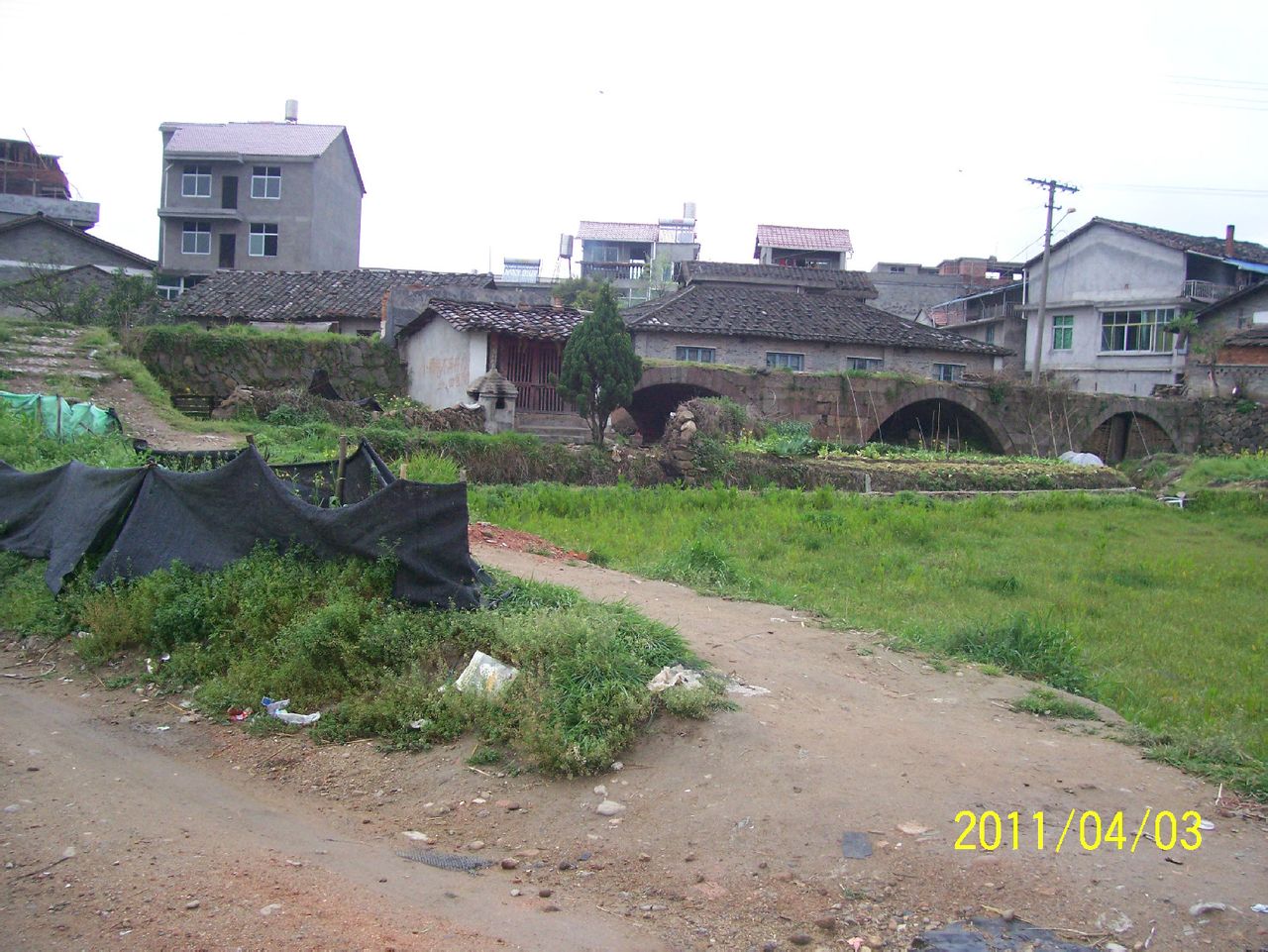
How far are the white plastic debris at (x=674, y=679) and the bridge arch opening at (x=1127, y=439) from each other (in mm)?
26655

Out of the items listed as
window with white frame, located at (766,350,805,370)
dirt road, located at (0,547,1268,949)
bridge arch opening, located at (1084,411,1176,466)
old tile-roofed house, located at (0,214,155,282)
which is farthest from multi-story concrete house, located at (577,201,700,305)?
dirt road, located at (0,547,1268,949)

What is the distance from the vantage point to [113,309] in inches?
1149

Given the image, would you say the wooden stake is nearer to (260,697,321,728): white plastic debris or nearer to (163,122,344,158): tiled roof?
(260,697,321,728): white plastic debris

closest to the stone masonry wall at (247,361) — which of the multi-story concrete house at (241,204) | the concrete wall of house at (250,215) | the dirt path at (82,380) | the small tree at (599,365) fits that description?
the dirt path at (82,380)

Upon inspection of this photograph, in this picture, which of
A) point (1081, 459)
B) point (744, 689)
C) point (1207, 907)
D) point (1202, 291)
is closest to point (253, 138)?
point (1081, 459)

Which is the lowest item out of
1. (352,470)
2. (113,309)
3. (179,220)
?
(352,470)

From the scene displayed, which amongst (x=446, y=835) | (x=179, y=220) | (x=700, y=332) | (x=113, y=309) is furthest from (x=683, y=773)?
(x=179, y=220)

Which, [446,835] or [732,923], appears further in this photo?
[446,835]

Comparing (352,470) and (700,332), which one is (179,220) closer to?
(700,332)

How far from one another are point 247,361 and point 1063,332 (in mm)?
31345

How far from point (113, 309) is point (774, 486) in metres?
21.0

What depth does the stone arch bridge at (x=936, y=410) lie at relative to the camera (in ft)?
88.2

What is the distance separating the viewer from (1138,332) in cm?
3769

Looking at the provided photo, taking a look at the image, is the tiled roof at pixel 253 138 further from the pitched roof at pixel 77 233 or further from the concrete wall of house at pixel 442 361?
the concrete wall of house at pixel 442 361
